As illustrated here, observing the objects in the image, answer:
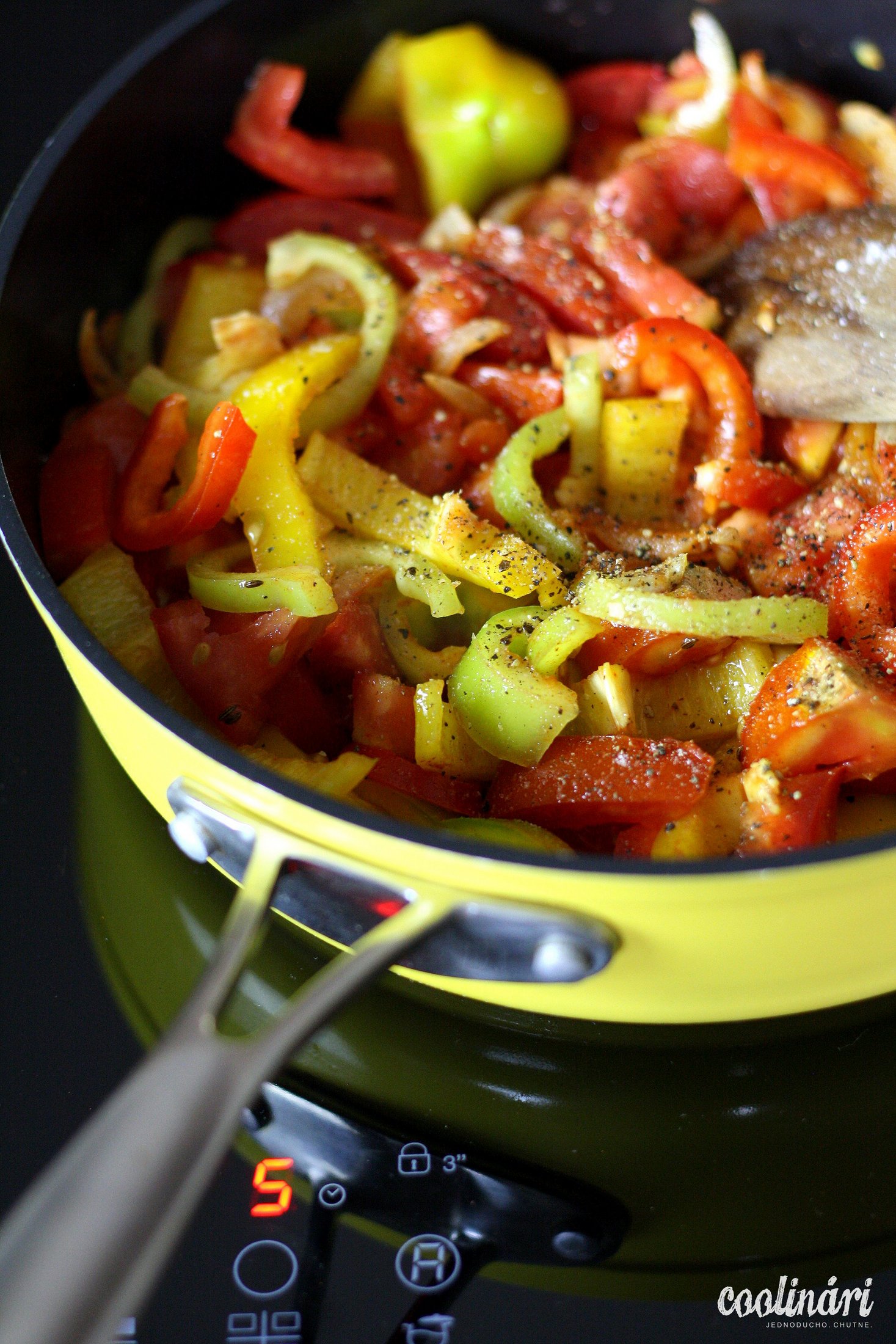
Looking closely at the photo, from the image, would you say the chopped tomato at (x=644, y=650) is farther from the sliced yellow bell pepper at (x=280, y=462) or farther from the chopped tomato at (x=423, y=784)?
the sliced yellow bell pepper at (x=280, y=462)

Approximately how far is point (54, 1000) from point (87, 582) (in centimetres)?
52

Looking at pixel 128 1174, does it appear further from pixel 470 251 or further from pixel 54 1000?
pixel 470 251

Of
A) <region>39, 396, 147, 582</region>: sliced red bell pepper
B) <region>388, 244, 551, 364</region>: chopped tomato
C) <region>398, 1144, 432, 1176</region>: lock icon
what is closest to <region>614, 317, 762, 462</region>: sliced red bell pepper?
<region>388, 244, 551, 364</region>: chopped tomato

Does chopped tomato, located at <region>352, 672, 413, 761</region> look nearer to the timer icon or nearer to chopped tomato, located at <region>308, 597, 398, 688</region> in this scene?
chopped tomato, located at <region>308, 597, 398, 688</region>

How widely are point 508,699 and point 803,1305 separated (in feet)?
2.30

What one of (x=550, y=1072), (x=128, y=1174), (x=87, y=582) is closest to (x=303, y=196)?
(x=87, y=582)

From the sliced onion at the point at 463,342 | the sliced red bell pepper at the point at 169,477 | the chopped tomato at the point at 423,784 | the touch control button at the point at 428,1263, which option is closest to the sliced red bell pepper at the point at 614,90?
the sliced onion at the point at 463,342

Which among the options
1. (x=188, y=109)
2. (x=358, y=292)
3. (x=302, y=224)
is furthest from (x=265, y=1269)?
(x=188, y=109)

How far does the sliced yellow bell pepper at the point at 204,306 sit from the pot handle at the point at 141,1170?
1.18 metres

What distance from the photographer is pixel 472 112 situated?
2.19 m

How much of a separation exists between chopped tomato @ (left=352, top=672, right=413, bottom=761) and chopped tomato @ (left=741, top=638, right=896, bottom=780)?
16.2 inches

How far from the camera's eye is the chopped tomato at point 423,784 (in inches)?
57.7

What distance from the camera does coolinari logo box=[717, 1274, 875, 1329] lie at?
121cm

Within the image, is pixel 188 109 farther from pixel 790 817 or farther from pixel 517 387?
pixel 790 817
